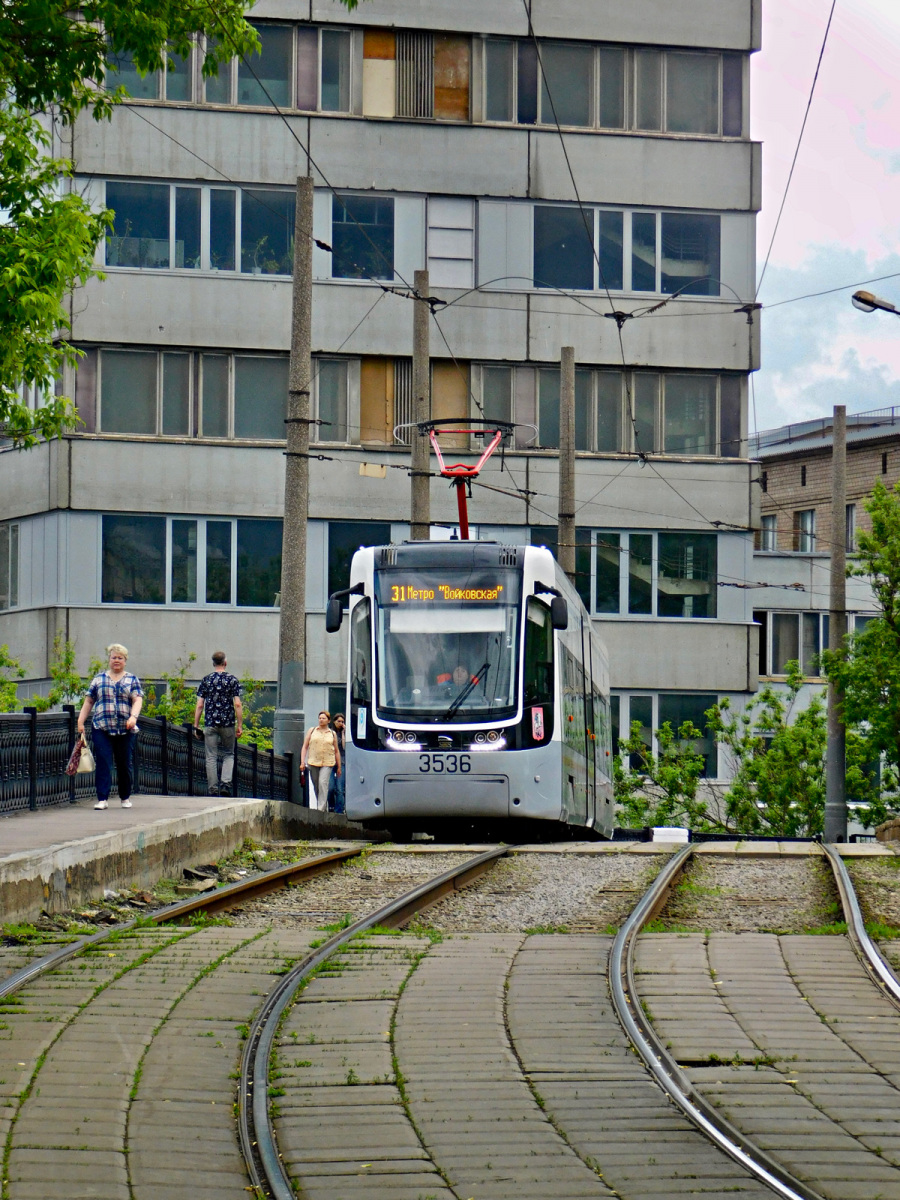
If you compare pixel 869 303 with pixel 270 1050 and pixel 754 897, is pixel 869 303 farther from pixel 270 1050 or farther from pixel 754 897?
pixel 270 1050

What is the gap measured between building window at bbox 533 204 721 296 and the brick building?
19346 millimetres

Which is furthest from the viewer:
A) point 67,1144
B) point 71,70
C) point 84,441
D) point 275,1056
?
point 84,441

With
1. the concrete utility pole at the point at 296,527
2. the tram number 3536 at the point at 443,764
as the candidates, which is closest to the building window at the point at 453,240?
the concrete utility pole at the point at 296,527

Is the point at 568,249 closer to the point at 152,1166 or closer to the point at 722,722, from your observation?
the point at 722,722

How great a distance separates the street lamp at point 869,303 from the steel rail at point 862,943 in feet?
47.7

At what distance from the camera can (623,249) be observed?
37031 millimetres

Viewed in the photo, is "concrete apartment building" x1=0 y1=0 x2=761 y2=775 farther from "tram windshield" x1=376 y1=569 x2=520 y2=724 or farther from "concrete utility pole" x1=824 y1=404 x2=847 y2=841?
"tram windshield" x1=376 y1=569 x2=520 y2=724

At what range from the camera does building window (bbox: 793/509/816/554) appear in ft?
190

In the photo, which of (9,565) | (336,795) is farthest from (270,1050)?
(9,565)

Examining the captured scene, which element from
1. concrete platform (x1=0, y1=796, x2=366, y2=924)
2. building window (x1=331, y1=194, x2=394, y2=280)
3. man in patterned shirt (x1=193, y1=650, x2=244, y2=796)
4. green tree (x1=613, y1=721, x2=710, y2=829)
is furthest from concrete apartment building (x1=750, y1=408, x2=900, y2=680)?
concrete platform (x1=0, y1=796, x2=366, y2=924)

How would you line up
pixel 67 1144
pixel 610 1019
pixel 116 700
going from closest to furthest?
pixel 67 1144
pixel 610 1019
pixel 116 700

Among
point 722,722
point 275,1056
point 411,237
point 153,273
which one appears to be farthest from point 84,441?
point 275,1056

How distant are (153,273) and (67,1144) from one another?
31.0m

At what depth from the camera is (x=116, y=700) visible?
50.6ft
